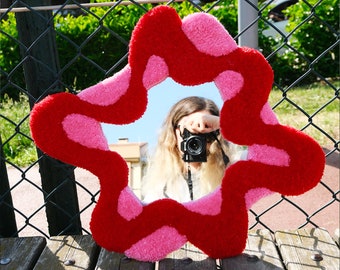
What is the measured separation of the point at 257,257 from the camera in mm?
1490

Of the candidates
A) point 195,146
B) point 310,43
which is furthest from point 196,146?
point 310,43

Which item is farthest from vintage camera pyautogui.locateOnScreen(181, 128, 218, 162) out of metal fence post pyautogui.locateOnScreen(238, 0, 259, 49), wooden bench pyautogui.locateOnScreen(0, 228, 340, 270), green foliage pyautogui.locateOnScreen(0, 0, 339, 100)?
green foliage pyautogui.locateOnScreen(0, 0, 339, 100)

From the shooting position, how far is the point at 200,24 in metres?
1.41

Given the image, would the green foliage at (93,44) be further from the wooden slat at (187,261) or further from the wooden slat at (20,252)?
the wooden slat at (187,261)

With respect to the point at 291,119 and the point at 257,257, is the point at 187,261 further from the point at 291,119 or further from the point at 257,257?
the point at 291,119

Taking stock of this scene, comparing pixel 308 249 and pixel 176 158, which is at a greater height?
pixel 176 158

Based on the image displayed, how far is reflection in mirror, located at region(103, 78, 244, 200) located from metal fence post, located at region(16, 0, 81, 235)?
25 cm

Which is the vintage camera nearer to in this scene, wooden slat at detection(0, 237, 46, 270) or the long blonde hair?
the long blonde hair

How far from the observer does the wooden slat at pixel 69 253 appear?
149cm

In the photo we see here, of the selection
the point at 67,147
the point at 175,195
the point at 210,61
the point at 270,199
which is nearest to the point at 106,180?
the point at 67,147

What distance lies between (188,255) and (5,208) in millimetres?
640

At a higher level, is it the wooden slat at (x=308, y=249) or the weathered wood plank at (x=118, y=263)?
the weathered wood plank at (x=118, y=263)

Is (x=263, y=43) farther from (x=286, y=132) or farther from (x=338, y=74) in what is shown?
(x=286, y=132)

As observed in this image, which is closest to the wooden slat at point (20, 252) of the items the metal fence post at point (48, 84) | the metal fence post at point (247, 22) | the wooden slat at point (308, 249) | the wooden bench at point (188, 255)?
the wooden bench at point (188, 255)
